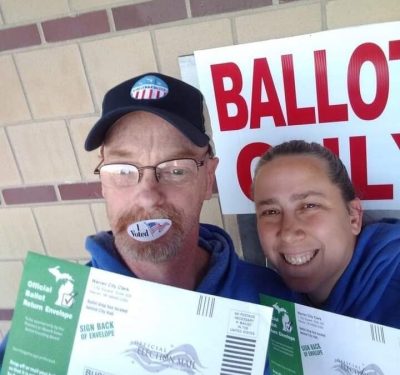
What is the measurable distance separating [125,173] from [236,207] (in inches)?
19.8

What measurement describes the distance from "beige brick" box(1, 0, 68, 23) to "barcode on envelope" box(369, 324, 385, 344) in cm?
113

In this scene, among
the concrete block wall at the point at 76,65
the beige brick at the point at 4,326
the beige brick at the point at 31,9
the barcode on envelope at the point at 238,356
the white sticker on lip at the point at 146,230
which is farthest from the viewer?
the beige brick at the point at 4,326

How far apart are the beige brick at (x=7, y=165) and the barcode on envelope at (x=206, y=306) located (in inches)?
40.7

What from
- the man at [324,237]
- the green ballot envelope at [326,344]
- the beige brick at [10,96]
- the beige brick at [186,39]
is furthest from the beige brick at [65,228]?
the green ballot envelope at [326,344]

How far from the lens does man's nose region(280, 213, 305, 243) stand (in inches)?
35.7

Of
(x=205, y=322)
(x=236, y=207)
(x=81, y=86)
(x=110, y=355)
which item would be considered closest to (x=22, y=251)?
(x=81, y=86)

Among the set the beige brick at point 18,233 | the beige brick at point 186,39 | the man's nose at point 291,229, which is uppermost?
the beige brick at point 186,39

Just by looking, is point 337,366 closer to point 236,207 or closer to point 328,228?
point 328,228

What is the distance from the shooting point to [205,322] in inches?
26.1

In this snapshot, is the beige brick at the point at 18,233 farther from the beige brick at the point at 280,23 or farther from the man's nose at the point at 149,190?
the beige brick at the point at 280,23

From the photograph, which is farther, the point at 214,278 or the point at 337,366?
the point at 214,278

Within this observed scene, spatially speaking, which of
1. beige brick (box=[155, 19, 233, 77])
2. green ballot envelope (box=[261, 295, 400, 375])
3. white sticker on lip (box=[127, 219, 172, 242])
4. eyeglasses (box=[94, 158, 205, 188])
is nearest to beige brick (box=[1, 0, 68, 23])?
beige brick (box=[155, 19, 233, 77])

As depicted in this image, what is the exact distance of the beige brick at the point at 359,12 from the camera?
102 cm

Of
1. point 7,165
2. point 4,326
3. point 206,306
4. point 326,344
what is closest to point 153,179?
point 206,306
